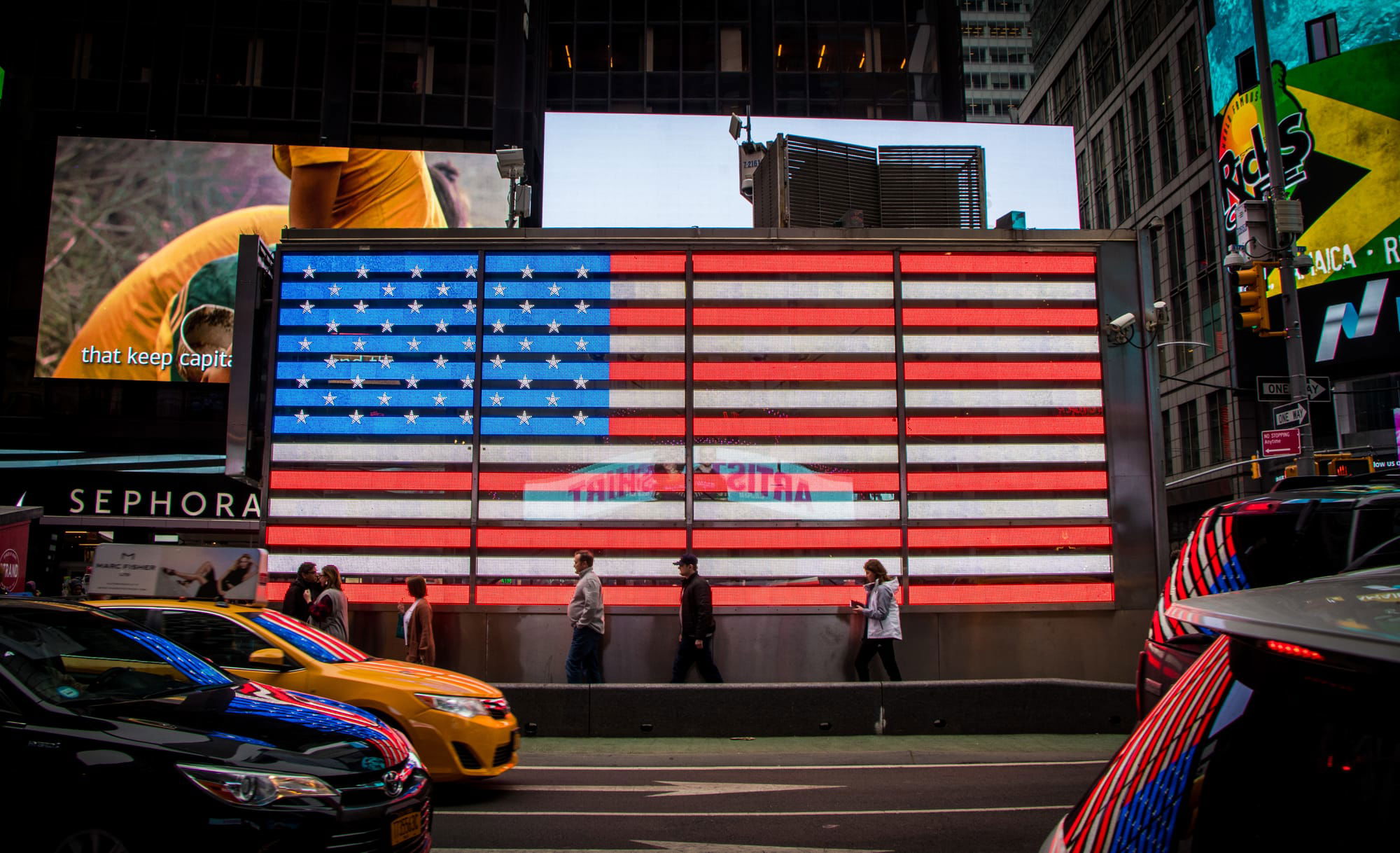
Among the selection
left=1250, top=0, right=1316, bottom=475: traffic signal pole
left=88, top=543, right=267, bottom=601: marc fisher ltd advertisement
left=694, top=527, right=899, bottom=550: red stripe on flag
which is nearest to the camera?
left=88, top=543, right=267, bottom=601: marc fisher ltd advertisement

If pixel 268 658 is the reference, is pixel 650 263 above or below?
above

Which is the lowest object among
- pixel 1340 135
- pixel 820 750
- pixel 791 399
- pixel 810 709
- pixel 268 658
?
pixel 820 750

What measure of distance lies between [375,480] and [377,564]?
3.82ft

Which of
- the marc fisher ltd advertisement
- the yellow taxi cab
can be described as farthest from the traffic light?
the marc fisher ltd advertisement

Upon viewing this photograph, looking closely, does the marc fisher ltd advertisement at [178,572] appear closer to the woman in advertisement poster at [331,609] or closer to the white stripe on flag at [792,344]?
the woman in advertisement poster at [331,609]

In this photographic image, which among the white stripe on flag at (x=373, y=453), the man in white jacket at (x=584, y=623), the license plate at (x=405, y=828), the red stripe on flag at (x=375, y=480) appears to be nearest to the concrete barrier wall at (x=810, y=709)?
the man in white jacket at (x=584, y=623)

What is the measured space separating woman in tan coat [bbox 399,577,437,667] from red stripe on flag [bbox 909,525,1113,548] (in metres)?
6.51

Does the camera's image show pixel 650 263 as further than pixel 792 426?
Yes

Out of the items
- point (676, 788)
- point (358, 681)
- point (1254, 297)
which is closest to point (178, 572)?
point (358, 681)

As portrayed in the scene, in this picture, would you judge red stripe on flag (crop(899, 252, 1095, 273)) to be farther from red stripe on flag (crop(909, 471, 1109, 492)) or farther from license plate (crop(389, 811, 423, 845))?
license plate (crop(389, 811, 423, 845))

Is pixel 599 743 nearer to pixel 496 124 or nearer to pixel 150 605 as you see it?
pixel 150 605

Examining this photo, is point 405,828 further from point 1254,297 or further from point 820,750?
point 1254,297

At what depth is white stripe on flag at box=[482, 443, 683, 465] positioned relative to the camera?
14188 mm

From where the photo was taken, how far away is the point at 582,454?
14.2m
